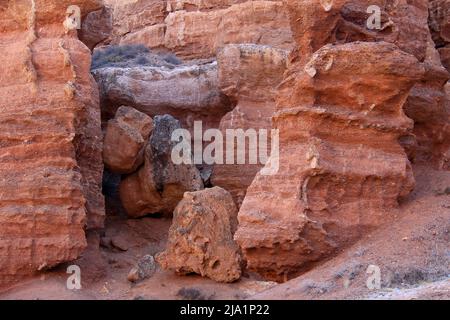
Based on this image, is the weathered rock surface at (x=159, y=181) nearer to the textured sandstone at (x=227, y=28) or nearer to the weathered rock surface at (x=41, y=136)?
the weathered rock surface at (x=41, y=136)

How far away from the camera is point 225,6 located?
96.6ft

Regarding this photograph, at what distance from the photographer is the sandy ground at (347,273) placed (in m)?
9.89

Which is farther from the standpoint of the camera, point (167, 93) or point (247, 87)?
point (167, 93)

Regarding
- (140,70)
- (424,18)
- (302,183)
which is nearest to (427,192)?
(302,183)

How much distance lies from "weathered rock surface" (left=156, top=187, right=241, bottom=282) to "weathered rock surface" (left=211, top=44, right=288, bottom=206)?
13.5 ft

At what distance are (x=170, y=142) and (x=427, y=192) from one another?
672 cm

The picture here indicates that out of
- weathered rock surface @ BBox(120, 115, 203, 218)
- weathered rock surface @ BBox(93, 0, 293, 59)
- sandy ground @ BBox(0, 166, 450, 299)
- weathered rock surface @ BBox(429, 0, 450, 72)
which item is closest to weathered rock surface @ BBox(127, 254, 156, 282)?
sandy ground @ BBox(0, 166, 450, 299)

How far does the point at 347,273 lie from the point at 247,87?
31.4 ft

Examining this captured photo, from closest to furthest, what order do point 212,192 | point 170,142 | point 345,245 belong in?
point 345,245, point 212,192, point 170,142

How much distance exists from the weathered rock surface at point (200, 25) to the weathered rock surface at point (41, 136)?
11251 mm

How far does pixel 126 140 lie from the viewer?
17562mm

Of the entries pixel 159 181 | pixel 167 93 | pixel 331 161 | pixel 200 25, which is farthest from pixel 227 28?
pixel 331 161

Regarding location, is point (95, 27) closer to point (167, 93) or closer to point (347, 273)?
point (167, 93)

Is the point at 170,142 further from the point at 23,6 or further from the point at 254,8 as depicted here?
the point at 254,8
